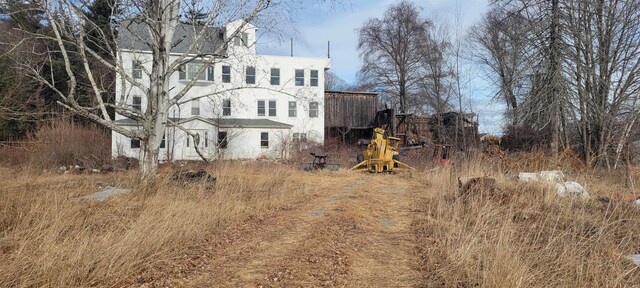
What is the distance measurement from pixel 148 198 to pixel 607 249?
697 cm

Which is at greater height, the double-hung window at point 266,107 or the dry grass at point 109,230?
the double-hung window at point 266,107

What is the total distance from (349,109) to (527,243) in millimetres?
32505

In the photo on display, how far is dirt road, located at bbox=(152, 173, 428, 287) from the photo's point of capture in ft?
13.5

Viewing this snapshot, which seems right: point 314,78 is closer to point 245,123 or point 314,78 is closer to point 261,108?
point 261,108

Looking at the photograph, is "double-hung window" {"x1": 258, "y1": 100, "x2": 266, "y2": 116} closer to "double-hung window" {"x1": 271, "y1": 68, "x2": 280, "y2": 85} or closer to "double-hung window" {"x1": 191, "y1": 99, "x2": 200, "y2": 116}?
"double-hung window" {"x1": 271, "y1": 68, "x2": 280, "y2": 85}

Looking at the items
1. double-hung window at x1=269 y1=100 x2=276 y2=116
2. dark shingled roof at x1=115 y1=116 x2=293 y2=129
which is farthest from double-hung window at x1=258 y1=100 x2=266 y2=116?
dark shingled roof at x1=115 y1=116 x2=293 y2=129

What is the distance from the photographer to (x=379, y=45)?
45875 mm

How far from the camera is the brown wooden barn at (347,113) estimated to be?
36.7 meters

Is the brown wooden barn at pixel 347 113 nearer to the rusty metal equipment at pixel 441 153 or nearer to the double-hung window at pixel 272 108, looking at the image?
the double-hung window at pixel 272 108

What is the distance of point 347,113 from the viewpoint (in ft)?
122

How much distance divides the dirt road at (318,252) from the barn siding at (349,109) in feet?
93.6

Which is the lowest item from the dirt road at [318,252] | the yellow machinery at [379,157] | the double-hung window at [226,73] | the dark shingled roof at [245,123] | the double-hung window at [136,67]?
the dirt road at [318,252]

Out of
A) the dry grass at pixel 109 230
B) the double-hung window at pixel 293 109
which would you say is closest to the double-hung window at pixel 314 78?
the double-hung window at pixel 293 109

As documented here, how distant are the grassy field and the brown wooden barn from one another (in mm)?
28002
